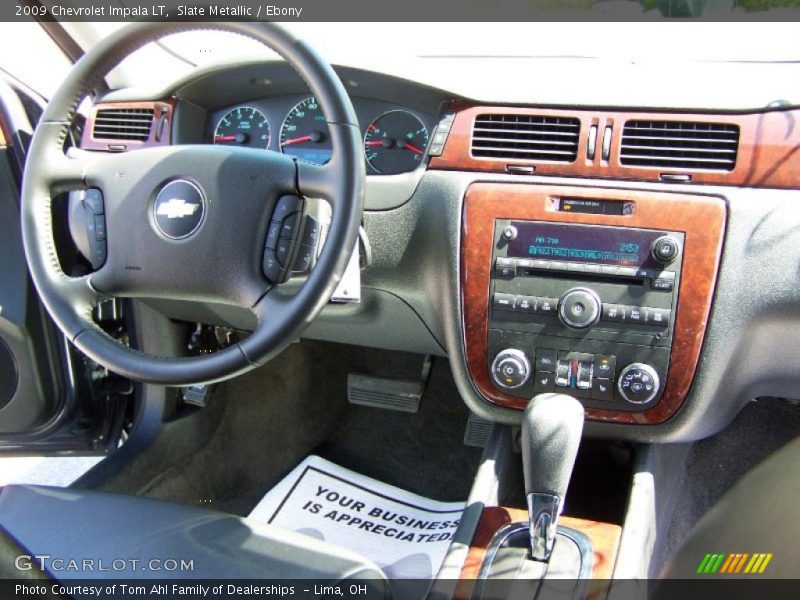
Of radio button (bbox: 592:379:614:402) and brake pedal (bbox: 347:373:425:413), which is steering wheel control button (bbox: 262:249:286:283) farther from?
brake pedal (bbox: 347:373:425:413)

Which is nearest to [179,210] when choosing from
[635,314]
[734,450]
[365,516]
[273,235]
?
[273,235]

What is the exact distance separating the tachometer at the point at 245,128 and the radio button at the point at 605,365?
0.87 metres

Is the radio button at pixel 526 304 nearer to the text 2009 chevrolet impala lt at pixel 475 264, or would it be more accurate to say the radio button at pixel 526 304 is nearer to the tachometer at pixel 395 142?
the text 2009 chevrolet impala lt at pixel 475 264

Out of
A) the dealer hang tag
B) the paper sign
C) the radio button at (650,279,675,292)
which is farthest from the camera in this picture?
the paper sign

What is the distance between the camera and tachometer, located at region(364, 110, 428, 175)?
160cm

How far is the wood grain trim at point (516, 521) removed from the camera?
1.26 meters

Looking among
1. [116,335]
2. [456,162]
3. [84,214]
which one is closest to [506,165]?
[456,162]

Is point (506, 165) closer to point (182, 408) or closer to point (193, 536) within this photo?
point (193, 536)

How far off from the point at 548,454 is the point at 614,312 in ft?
1.01

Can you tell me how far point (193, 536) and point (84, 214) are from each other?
620 mm

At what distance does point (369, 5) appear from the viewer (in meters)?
1.76

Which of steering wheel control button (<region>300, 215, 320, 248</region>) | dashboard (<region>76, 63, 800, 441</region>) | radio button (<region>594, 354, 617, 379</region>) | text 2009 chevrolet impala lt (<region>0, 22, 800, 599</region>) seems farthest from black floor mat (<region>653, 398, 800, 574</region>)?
steering wheel control button (<region>300, 215, 320, 248</region>)

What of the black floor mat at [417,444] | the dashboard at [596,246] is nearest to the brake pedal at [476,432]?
the black floor mat at [417,444]

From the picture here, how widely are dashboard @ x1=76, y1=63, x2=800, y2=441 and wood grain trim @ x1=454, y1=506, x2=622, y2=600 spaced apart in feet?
0.69
